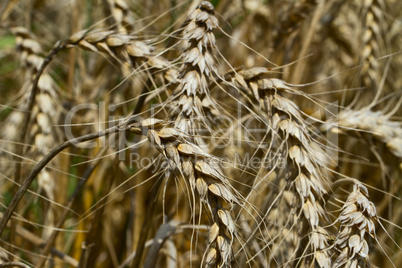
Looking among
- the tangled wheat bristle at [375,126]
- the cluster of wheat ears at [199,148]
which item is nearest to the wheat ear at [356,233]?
the cluster of wheat ears at [199,148]

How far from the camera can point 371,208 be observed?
26.4 inches

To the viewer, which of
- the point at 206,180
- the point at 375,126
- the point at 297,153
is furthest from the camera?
the point at 375,126

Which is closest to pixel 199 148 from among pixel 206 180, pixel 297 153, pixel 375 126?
pixel 206 180

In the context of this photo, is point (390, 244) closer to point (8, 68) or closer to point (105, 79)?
point (105, 79)

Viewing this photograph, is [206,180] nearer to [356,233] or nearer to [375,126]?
[356,233]

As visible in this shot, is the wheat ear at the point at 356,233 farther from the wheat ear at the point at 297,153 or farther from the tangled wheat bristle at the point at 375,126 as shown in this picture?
the tangled wheat bristle at the point at 375,126

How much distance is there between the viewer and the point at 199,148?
67 centimetres

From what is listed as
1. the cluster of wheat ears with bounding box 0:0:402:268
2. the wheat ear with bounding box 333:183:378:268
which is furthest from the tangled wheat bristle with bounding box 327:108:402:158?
the wheat ear with bounding box 333:183:378:268

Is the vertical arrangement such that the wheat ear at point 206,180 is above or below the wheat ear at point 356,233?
above

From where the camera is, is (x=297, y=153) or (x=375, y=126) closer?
(x=297, y=153)

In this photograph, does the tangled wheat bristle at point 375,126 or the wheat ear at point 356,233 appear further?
the tangled wheat bristle at point 375,126

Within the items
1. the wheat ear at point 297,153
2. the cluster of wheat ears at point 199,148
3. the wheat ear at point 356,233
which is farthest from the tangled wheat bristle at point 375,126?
the wheat ear at point 356,233

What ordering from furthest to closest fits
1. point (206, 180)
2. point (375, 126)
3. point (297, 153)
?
point (375, 126), point (297, 153), point (206, 180)

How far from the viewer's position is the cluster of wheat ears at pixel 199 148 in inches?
28.4
